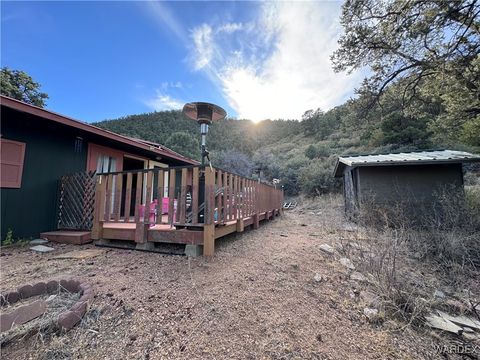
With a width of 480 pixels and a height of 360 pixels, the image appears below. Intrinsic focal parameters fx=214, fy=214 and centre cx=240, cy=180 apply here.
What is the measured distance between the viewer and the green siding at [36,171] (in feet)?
12.6

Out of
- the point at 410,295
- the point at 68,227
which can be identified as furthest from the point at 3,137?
the point at 410,295

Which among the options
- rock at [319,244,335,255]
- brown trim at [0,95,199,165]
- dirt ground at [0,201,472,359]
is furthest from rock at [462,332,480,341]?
brown trim at [0,95,199,165]

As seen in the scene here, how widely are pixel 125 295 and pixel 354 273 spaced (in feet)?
9.03

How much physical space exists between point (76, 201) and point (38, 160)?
3.74ft

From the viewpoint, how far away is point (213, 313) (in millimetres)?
1815

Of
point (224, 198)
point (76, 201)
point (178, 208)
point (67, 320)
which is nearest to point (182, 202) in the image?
point (178, 208)

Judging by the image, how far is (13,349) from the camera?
1.39m

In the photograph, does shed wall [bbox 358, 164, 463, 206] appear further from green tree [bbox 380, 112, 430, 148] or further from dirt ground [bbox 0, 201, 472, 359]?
green tree [bbox 380, 112, 430, 148]

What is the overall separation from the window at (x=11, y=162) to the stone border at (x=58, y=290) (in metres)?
2.84

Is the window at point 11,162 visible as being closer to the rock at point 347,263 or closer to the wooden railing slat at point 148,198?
the wooden railing slat at point 148,198

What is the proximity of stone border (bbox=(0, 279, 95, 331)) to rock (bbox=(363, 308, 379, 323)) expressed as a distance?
8.11ft

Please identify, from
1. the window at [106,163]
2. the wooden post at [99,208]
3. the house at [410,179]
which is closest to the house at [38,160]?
the window at [106,163]

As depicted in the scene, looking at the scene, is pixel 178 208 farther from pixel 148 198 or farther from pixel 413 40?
pixel 413 40

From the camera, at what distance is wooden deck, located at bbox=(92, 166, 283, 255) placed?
2.92m
